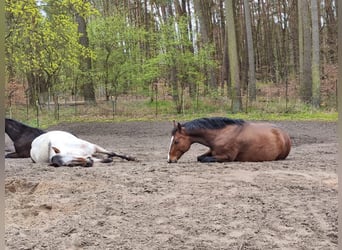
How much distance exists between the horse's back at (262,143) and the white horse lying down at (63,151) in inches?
46.7

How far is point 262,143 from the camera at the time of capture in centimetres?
381

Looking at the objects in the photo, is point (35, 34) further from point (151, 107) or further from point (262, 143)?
point (151, 107)

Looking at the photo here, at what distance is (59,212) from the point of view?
230 centimetres

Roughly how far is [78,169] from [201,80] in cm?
753

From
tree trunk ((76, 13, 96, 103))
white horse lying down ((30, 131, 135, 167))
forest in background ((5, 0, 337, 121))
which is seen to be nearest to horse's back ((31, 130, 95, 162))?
white horse lying down ((30, 131, 135, 167))

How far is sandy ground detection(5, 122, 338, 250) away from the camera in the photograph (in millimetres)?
1886

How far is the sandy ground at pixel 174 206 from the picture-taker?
1886 millimetres

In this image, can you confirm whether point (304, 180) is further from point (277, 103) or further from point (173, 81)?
point (173, 81)

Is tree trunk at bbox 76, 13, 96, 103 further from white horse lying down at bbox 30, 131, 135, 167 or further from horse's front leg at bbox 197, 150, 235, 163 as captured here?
horse's front leg at bbox 197, 150, 235, 163

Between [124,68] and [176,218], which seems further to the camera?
[124,68]

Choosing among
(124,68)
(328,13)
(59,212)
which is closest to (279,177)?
(59,212)

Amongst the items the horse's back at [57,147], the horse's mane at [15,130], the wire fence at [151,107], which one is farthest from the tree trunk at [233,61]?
the horse's back at [57,147]

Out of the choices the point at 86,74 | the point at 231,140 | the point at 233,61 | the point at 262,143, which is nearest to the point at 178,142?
the point at 231,140

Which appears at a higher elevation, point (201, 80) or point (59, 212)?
point (201, 80)
